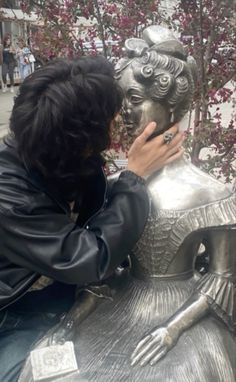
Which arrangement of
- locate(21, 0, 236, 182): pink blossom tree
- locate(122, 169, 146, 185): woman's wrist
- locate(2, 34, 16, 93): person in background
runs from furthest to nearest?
locate(2, 34, 16, 93): person in background < locate(21, 0, 236, 182): pink blossom tree < locate(122, 169, 146, 185): woman's wrist

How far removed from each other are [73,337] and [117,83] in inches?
25.3

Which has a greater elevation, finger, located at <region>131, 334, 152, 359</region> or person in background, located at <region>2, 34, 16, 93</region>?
finger, located at <region>131, 334, 152, 359</region>

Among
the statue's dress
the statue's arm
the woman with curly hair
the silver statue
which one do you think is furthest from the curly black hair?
the statue's arm

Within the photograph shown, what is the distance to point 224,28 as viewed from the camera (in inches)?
122

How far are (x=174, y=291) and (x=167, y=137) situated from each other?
0.40m

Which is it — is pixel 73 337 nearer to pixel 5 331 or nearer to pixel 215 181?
pixel 5 331

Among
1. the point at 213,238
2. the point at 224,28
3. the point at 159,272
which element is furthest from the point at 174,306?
the point at 224,28

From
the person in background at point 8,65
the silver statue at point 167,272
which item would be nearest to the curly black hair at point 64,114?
the silver statue at point 167,272

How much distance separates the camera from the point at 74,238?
4.98ft

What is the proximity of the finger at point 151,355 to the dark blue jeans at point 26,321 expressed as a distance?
34cm

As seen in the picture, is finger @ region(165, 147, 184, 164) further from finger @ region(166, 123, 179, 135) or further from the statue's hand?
the statue's hand

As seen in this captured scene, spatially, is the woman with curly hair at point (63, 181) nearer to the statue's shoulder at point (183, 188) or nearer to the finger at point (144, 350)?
the statue's shoulder at point (183, 188)

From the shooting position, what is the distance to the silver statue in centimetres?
155

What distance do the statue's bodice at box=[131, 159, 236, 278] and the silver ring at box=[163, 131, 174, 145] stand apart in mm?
77
